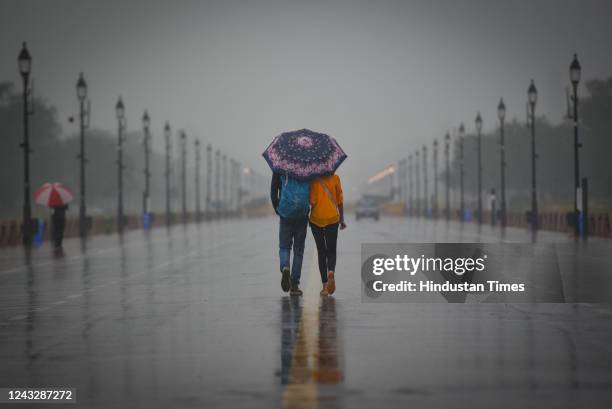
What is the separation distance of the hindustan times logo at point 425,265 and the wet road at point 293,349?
169 cm

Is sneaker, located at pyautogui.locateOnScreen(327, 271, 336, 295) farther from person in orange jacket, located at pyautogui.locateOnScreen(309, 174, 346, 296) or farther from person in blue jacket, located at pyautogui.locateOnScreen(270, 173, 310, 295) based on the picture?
person in blue jacket, located at pyautogui.locateOnScreen(270, 173, 310, 295)

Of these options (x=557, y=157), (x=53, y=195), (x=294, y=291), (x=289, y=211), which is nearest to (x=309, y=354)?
(x=289, y=211)

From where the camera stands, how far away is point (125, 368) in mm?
9500

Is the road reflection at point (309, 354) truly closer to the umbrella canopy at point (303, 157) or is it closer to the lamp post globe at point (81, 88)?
the umbrella canopy at point (303, 157)

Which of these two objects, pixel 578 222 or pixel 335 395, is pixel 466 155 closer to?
pixel 578 222

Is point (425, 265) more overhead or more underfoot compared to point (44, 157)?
more underfoot

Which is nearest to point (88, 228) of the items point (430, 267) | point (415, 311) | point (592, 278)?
point (430, 267)

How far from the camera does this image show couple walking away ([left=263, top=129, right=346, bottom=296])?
51.2ft

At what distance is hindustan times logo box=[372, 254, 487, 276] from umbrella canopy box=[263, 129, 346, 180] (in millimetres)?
2834

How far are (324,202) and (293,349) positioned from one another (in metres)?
5.31

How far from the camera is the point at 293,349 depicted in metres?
10.6

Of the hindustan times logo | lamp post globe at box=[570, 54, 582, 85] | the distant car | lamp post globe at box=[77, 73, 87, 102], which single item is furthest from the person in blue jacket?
the distant car

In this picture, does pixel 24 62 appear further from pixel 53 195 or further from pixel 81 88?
pixel 81 88

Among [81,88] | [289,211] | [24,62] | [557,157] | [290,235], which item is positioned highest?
[81,88]
